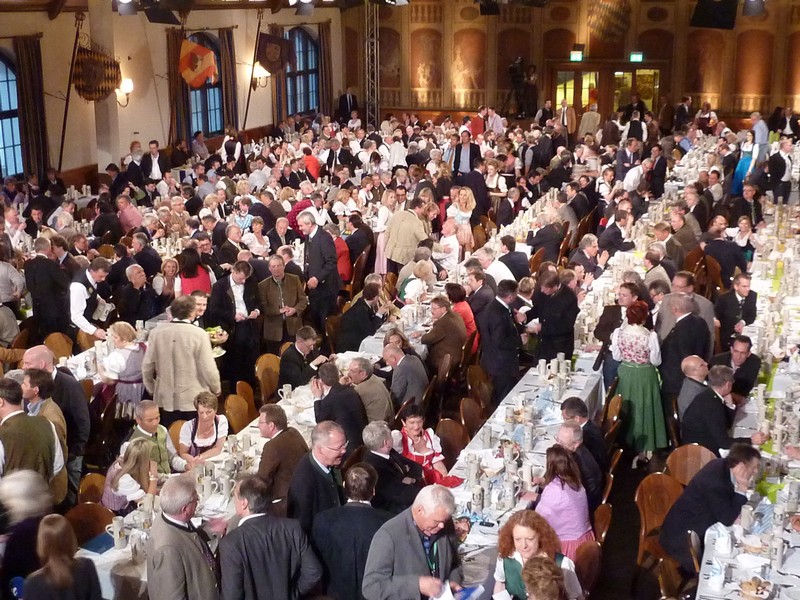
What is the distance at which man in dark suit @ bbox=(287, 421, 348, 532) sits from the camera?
5145 mm

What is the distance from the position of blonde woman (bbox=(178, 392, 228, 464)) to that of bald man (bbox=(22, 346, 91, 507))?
657 millimetres

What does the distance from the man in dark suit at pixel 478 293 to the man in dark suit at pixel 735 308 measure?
198 centimetres

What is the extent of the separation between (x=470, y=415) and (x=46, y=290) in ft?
13.5

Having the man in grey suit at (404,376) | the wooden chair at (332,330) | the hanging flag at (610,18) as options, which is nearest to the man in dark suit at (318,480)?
the man in grey suit at (404,376)

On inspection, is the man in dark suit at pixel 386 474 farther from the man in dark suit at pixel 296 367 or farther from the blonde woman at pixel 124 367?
the blonde woman at pixel 124 367

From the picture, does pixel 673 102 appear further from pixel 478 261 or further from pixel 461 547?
pixel 461 547

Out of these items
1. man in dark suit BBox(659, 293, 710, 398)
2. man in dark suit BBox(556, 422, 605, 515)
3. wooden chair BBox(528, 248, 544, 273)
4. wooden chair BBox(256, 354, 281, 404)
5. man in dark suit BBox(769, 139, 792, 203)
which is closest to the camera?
man in dark suit BBox(556, 422, 605, 515)

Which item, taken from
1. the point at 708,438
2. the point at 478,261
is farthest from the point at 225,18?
the point at 708,438

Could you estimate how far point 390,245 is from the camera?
11.6 m

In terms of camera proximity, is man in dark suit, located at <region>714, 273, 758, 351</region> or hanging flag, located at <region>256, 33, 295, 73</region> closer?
man in dark suit, located at <region>714, 273, 758, 351</region>

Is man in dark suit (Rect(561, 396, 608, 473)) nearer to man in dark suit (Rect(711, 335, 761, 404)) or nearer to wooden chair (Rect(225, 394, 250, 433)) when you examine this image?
man in dark suit (Rect(711, 335, 761, 404))

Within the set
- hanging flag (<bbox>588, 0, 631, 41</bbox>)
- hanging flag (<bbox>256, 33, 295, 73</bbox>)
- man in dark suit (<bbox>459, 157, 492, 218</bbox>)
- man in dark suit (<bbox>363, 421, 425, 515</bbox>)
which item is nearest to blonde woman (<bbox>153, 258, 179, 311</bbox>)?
man in dark suit (<bbox>363, 421, 425, 515</bbox>)

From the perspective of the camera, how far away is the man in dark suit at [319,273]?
10.2 m

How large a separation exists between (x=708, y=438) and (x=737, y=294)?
104 inches
